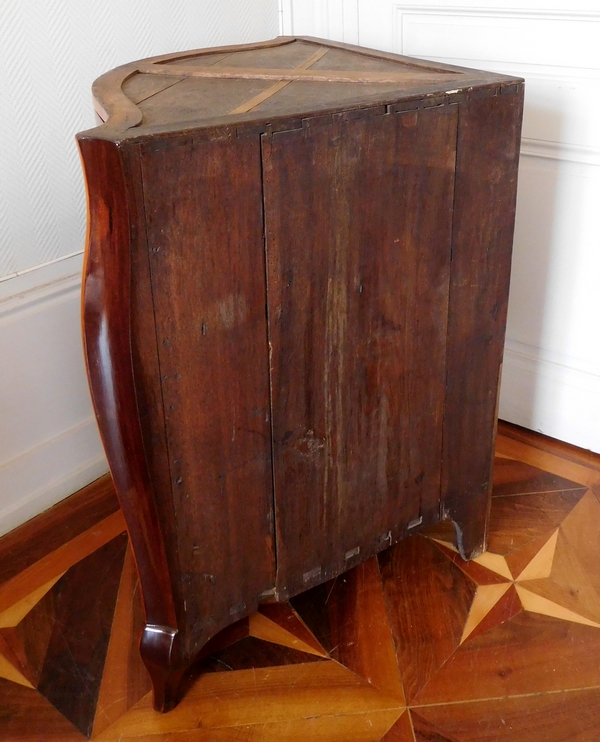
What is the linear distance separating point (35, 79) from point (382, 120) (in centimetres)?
73

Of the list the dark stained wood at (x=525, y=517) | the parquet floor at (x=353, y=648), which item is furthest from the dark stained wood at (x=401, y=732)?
the dark stained wood at (x=525, y=517)

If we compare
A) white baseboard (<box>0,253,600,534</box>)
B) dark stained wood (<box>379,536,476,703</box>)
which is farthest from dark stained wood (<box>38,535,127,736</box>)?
dark stained wood (<box>379,536,476,703</box>)

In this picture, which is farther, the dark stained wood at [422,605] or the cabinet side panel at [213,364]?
the dark stained wood at [422,605]

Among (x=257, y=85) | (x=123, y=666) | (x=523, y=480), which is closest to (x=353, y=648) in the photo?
(x=123, y=666)

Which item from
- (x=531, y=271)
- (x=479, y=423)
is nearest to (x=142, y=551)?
(x=479, y=423)

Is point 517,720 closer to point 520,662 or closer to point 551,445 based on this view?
point 520,662

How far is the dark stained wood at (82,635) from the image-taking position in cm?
113

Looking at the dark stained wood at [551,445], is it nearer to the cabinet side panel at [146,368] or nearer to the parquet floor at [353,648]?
the parquet floor at [353,648]

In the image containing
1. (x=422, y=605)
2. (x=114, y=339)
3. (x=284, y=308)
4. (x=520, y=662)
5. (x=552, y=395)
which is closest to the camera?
(x=114, y=339)

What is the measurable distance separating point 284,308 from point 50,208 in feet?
2.27

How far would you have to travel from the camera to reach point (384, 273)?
1.01 metres

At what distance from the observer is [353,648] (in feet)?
3.94

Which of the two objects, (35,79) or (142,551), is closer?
(142,551)

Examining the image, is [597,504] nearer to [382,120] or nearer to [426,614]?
[426,614]
